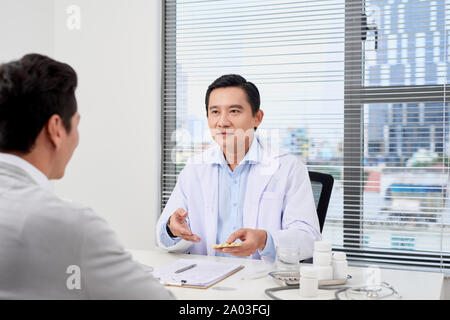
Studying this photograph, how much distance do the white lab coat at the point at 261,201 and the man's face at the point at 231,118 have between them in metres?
0.09

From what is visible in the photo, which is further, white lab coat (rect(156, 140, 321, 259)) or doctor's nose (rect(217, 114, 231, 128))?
doctor's nose (rect(217, 114, 231, 128))

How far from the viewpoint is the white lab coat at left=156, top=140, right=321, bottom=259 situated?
1828 mm

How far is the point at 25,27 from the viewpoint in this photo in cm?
303

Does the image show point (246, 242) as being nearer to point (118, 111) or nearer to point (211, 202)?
point (211, 202)

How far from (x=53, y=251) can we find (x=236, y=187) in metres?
1.30

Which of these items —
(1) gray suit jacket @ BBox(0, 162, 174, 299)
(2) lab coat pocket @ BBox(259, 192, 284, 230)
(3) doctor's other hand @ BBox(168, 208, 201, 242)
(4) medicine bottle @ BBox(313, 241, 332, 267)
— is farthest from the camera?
(2) lab coat pocket @ BBox(259, 192, 284, 230)

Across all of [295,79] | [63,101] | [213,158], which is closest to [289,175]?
[213,158]

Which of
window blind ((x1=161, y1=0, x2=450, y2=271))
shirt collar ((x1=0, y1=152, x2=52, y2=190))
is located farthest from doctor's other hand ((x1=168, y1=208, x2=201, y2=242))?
window blind ((x1=161, y1=0, x2=450, y2=271))

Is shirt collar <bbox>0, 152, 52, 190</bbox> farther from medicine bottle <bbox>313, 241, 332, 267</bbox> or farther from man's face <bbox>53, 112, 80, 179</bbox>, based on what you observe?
medicine bottle <bbox>313, 241, 332, 267</bbox>

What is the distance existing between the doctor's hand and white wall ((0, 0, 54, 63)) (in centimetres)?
207

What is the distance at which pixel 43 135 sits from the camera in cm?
98

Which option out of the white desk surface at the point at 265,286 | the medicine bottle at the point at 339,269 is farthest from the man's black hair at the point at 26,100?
the medicine bottle at the point at 339,269
